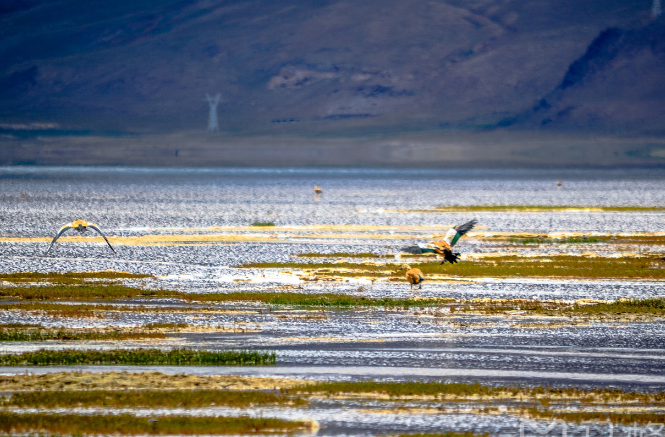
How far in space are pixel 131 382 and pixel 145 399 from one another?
4.64ft

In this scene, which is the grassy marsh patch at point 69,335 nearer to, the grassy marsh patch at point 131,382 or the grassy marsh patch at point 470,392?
the grassy marsh patch at point 131,382

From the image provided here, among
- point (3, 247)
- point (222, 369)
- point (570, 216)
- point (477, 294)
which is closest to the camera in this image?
point (222, 369)

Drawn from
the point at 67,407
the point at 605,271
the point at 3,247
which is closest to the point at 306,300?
the point at 67,407

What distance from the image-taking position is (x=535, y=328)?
2630 cm

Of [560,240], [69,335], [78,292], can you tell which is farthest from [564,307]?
[560,240]

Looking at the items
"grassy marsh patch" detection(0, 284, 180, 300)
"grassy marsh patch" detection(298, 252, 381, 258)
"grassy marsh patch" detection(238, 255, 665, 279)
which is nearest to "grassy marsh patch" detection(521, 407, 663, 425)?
"grassy marsh patch" detection(0, 284, 180, 300)

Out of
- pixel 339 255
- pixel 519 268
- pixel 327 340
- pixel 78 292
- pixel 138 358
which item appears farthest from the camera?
pixel 339 255

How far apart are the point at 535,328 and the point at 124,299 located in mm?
15653

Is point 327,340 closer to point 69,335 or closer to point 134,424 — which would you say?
point 69,335

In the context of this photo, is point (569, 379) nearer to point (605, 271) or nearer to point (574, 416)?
point (574, 416)

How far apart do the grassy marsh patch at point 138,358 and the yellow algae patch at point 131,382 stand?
111cm

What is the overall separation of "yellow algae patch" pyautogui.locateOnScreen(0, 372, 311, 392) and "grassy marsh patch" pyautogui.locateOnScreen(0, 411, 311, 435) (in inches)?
73.4

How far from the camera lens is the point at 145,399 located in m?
17.2

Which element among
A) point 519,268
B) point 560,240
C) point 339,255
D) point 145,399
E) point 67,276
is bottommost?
point 145,399
